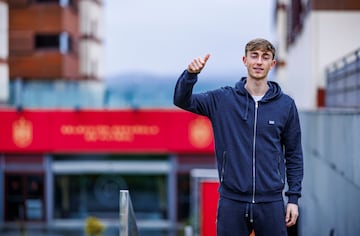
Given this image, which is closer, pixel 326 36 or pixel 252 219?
pixel 252 219

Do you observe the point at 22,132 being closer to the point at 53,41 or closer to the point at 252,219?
the point at 53,41

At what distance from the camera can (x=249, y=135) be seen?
464 cm

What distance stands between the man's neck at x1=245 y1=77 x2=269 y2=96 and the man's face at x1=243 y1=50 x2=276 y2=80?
0.11 ft

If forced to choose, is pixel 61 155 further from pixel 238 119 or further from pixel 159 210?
pixel 238 119

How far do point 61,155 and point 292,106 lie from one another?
24.2m

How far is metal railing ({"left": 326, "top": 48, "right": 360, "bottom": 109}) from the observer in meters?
10.6

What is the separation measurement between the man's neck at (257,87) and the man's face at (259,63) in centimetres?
3

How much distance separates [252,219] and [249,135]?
46 cm

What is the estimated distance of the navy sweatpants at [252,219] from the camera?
462 cm

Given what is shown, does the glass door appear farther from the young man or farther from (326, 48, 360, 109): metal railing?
the young man

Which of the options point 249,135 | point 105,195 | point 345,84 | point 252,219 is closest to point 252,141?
point 249,135

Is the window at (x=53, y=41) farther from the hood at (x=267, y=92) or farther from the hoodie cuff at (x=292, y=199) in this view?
the hoodie cuff at (x=292, y=199)

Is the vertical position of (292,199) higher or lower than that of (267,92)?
lower

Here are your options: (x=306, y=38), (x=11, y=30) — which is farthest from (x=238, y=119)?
(x=11, y=30)
